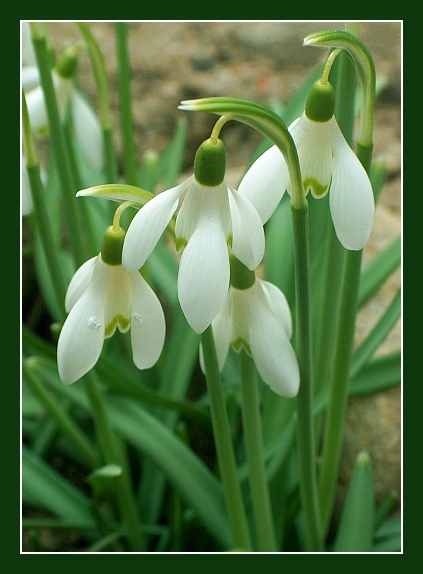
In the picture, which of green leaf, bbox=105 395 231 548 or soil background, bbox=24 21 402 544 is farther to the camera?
soil background, bbox=24 21 402 544

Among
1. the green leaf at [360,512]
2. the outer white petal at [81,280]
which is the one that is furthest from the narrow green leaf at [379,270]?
the outer white petal at [81,280]

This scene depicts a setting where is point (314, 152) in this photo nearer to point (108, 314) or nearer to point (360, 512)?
point (108, 314)

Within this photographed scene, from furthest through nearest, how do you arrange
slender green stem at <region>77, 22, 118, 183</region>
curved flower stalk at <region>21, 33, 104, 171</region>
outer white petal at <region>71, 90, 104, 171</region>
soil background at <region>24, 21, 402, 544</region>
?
soil background at <region>24, 21, 402, 544</region> → outer white petal at <region>71, 90, 104, 171</region> → curved flower stalk at <region>21, 33, 104, 171</region> → slender green stem at <region>77, 22, 118, 183</region>

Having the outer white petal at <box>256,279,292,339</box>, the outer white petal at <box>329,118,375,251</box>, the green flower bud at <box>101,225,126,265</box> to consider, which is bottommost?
the outer white petal at <box>256,279,292,339</box>

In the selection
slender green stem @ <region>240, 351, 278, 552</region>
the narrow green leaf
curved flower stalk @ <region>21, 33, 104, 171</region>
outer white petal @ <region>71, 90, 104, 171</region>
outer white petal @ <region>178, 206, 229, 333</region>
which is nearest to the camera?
outer white petal @ <region>178, 206, 229, 333</region>

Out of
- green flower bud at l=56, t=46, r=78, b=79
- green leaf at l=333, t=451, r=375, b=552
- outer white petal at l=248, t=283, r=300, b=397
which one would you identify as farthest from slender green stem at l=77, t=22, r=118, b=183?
green leaf at l=333, t=451, r=375, b=552

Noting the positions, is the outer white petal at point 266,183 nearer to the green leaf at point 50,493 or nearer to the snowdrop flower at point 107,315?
the snowdrop flower at point 107,315

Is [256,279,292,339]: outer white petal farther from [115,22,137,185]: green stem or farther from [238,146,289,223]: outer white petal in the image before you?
[115,22,137,185]: green stem
